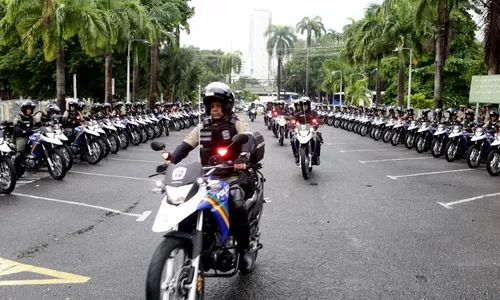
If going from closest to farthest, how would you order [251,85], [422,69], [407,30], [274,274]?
1. [274,274]
2. [407,30]
3. [422,69]
4. [251,85]

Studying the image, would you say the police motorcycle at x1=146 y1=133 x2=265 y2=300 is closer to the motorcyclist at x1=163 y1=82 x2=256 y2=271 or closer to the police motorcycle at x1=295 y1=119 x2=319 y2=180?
the motorcyclist at x1=163 y1=82 x2=256 y2=271

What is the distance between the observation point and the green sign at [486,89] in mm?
17203

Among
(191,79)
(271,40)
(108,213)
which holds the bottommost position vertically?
(108,213)

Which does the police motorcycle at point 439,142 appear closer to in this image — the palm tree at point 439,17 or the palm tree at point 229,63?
the palm tree at point 439,17

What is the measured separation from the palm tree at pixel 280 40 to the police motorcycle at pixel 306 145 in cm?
6420

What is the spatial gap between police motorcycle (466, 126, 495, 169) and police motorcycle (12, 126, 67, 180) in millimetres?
10172

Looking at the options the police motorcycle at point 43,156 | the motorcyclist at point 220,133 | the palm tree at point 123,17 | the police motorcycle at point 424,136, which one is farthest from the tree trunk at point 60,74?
the motorcyclist at point 220,133

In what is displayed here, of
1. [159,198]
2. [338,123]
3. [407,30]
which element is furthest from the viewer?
[338,123]

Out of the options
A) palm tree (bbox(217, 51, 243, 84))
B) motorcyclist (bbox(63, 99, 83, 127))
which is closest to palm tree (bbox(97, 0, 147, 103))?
motorcyclist (bbox(63, 99, 83, 127))

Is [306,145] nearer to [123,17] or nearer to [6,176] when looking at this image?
[6,176]

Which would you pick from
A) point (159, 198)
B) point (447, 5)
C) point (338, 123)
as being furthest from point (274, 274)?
point (338, 123)

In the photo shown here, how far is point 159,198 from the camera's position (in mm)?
8594

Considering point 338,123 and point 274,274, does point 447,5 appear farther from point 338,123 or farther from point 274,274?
point 274,274

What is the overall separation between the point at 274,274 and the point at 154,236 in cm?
195
